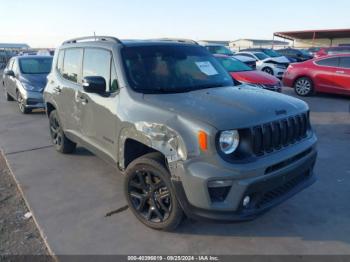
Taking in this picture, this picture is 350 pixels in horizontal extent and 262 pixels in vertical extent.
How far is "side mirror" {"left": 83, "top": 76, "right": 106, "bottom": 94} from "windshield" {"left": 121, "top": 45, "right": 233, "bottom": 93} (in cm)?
32

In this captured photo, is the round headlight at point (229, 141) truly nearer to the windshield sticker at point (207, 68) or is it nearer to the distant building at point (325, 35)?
the windshield sticker at point (207, 68)

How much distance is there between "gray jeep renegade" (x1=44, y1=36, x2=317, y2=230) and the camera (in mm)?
2842

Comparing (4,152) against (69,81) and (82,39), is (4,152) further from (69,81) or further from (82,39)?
(82,39)

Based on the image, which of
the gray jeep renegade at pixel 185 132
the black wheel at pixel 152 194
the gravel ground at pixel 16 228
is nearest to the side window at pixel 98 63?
the gray jeep renegade at pixel 185 132

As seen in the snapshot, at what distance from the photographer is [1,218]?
3.77 meters

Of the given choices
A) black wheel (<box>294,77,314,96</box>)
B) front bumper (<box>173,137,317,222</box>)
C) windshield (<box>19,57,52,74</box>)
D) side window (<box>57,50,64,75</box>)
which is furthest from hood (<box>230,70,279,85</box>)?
front bumper (<box>173,137,317,222</box>)

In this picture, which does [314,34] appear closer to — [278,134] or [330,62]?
[330,62]

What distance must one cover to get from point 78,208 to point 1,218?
33.7 inches

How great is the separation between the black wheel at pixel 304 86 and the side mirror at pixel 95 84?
378 inches

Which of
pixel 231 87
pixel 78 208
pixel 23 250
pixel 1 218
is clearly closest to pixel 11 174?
pixel 1 218

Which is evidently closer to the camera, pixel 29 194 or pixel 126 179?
pixel 126 179

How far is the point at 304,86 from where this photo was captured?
11.7 metres

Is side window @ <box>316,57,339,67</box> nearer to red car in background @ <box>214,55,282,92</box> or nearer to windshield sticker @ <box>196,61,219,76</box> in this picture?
red car in background @ <box>214,55,282,92</box>

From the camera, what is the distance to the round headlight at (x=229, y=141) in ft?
9.36
